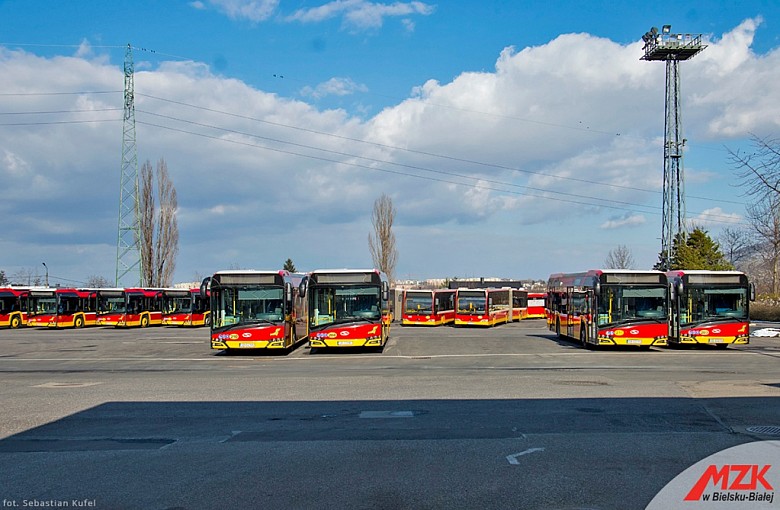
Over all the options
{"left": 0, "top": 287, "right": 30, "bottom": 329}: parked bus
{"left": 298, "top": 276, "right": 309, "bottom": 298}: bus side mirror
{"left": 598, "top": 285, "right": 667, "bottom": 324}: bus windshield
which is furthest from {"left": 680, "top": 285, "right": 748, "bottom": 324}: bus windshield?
{"left": 0, "top": 287, "right": 30, "bottom": 329}: parked bus

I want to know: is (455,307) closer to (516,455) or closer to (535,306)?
(535,306)

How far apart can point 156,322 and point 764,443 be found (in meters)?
49.8

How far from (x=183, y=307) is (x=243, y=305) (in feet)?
90.7

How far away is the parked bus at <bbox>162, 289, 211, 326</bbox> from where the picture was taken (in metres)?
52.4

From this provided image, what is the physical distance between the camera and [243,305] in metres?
26.7

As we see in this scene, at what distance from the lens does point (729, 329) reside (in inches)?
1087

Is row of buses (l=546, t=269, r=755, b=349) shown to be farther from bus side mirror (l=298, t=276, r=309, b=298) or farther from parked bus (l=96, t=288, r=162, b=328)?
parked bus (l=96, t=288, r=162, b=328)

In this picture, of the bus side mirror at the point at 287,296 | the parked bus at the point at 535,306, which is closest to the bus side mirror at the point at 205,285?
the bus side mirror at the point at 287,296

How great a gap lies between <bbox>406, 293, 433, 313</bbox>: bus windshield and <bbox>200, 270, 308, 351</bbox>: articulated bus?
88.3ft

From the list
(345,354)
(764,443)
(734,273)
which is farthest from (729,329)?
(764,443)

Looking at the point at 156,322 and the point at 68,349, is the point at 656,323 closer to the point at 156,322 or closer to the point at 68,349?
the point at 68,349

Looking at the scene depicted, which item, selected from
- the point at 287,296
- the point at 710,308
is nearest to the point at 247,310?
the point at 287,296

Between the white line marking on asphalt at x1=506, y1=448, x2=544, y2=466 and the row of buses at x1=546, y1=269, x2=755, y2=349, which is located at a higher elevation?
the row of buses at x1=546, y1=269, x2=755, y2=349

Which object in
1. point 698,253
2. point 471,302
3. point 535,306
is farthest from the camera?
point 535,306
